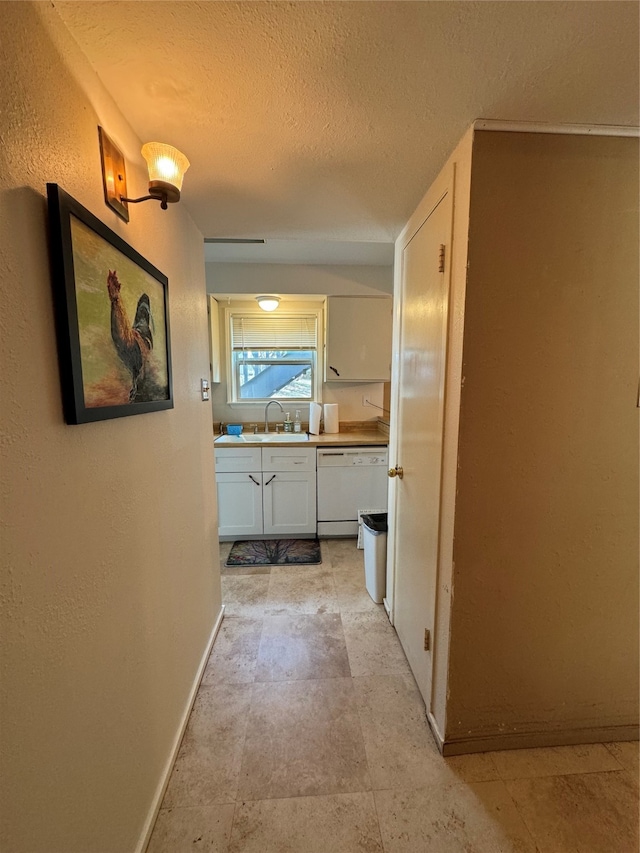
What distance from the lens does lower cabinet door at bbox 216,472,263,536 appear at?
274cm

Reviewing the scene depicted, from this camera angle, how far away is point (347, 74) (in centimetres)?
81

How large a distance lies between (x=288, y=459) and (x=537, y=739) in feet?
6.84

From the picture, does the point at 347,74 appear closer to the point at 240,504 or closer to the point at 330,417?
the point at 330,417

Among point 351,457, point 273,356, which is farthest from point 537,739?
point 273,356

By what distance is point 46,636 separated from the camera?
630 mm

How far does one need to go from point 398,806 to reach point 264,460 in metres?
2.06

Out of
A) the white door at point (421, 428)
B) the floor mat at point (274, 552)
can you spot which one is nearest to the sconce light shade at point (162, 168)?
the white door at point (421, 428)

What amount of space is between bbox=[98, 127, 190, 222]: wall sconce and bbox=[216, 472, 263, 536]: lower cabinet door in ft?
6.89

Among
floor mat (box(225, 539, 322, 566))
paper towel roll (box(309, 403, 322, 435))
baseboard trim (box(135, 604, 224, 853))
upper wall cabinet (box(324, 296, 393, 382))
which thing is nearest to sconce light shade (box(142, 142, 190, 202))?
baseboard trim (box(135, 604, 224, 853))

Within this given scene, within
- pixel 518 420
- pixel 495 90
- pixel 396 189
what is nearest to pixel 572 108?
pixel 495 90

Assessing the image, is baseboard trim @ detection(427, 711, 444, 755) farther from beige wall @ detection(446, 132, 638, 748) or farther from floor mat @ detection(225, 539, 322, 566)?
floor mat @ detection(225, 539, 322, 566)

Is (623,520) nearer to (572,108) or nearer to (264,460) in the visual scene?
(572,108)

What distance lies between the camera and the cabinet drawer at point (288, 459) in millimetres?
2734

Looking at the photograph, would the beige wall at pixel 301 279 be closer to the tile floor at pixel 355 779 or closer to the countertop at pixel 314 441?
the countertop at pixel 314 441
